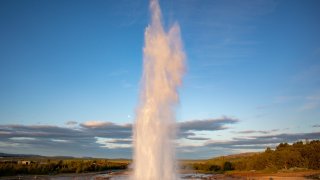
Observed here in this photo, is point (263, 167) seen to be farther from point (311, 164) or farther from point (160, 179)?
point (160, 179)

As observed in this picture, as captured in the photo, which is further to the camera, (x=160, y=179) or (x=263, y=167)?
(x=263, y=167)

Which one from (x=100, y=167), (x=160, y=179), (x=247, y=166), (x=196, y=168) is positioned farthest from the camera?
(x=196, y=168)

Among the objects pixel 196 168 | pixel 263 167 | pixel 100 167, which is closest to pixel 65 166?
pixel 100 167

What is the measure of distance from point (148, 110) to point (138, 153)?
14.4 ft

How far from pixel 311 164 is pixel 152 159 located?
83670 millimetres

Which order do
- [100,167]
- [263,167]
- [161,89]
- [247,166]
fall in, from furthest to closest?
[100,167]
[247,166]
[263,167]
[161,89]

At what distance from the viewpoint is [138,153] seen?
116 feet

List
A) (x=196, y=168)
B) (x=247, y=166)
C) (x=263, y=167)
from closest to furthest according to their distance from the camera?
(x=263, y=167) → (x=247, y=166) → (x=196, y=168)

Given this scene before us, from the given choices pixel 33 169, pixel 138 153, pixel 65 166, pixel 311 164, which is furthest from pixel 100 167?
pixel 138 153

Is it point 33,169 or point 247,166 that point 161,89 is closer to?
point 33,169

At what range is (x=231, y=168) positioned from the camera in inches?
5709

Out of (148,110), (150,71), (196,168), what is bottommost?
(196,168)

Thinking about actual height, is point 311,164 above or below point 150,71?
below

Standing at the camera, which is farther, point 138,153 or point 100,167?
point 100,167
